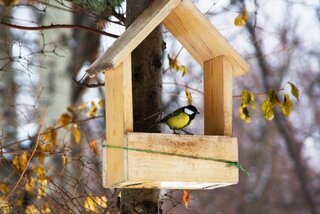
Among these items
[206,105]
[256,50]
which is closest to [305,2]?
[256,50]

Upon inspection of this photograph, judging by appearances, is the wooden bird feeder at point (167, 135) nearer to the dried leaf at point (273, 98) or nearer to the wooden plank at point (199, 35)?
the wooden plank at point (199, 35)

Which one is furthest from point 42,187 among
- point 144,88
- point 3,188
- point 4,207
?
point 144,88

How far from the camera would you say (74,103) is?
795cm

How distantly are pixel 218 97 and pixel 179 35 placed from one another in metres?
0.29

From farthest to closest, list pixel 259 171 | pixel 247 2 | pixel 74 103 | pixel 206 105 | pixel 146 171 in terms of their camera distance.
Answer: pixel 259 171 < pixel 74 103 < pixel 247 2 < pixel 206 105 < pixel 146 171

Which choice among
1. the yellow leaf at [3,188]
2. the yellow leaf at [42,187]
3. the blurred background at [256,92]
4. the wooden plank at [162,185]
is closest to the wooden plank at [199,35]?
the wooden plank at [162,185]

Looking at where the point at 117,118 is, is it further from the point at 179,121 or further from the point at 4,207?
the point at 4,207

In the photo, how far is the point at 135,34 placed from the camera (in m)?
2.89

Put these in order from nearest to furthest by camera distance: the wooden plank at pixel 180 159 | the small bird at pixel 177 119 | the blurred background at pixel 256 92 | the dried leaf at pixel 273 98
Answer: the wooden plank at pixel 180 159 < the small bird at pixel 177 119 < the dried leaf at pixel 273 98 < the blurred background at pixel 256 92

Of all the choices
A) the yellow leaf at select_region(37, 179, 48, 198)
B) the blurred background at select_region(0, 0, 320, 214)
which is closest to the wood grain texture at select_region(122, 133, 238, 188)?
the yellow leaf at select_region(37, 179, 48, 198)

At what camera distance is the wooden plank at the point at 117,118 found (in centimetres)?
285

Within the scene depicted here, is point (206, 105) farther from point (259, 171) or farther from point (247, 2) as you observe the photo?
point (259, 171)

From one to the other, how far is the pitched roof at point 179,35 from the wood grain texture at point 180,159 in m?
0.30

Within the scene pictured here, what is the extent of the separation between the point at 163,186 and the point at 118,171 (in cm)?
24
